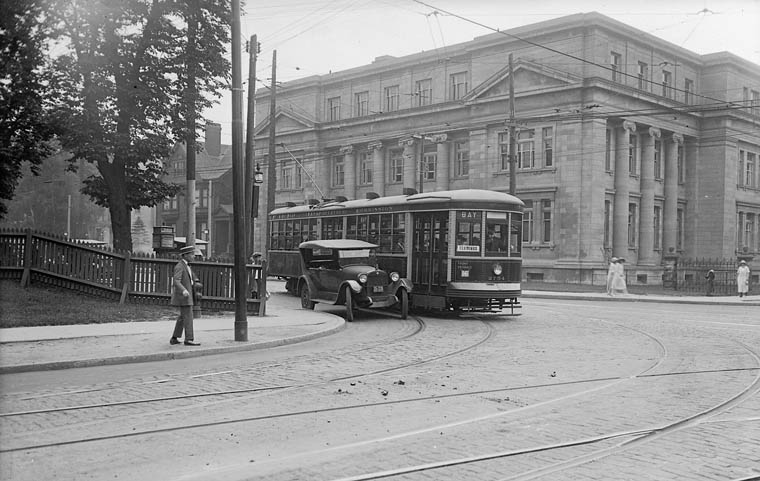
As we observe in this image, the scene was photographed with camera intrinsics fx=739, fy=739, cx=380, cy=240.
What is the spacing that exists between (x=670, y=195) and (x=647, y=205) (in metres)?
3.29

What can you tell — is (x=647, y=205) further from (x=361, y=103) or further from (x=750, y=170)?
(x=361, y=103)

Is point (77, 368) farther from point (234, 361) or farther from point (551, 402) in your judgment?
point (551, 402)

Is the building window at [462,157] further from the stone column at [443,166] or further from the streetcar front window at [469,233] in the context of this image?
the streetcar front window at [469,233]

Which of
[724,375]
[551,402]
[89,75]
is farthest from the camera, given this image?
[89,75]

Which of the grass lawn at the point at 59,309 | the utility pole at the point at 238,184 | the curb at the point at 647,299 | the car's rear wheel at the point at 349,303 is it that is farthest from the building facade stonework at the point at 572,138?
the utility pole at the point at 238,184

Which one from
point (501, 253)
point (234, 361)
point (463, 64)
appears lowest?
point (234, 361)

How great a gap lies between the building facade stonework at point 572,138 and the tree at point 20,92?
21614mm

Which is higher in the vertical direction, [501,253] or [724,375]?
[501,253]

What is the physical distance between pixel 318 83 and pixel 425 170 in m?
13.8

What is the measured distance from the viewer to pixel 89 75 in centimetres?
2123

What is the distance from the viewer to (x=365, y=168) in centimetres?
5634

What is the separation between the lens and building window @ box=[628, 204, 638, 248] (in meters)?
46.8

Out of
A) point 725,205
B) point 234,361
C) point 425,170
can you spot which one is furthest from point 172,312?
point 725,205

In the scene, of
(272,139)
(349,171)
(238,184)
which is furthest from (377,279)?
(349,171)
